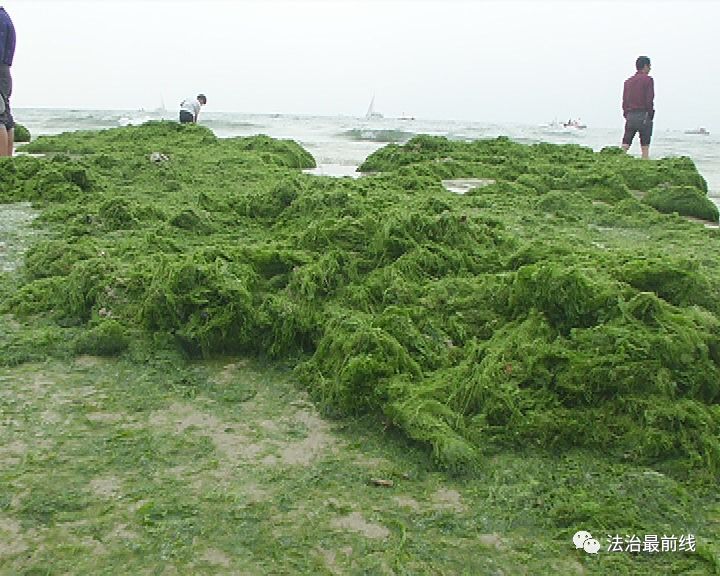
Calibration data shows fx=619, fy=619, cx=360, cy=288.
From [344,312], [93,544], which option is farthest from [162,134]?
[93,544]

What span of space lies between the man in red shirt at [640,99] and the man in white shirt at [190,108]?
30.7 feet

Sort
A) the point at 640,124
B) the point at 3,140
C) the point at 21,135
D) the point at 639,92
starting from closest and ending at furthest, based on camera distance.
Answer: the point at 3,140 < the point at 639,92 < the point at 640,124 < the point at 21,135

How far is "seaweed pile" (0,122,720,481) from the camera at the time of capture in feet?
6.72

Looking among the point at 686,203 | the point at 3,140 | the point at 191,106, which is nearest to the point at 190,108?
the point at 191,106

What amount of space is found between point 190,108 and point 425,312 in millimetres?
13359

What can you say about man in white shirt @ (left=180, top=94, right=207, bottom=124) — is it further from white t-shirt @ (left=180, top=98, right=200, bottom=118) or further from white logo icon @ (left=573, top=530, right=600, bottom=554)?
white logo icon @ (left=573, top=530, right=600, bottom=554)

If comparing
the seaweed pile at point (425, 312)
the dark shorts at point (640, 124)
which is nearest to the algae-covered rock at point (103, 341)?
the seaweed pile at point (425, 312)

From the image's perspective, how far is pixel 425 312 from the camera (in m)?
2.79

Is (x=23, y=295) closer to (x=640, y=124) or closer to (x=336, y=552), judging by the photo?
(x=336, y=552)

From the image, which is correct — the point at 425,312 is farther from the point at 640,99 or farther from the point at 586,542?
the point at 640,99

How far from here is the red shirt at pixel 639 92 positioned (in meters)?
9.16

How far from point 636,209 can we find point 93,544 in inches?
222

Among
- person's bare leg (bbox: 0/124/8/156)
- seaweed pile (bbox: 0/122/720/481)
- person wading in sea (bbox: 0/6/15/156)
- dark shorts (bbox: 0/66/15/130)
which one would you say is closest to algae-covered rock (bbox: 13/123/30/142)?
person's bare leg (bbox: 0/124/8/156)

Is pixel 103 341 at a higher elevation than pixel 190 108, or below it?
below
